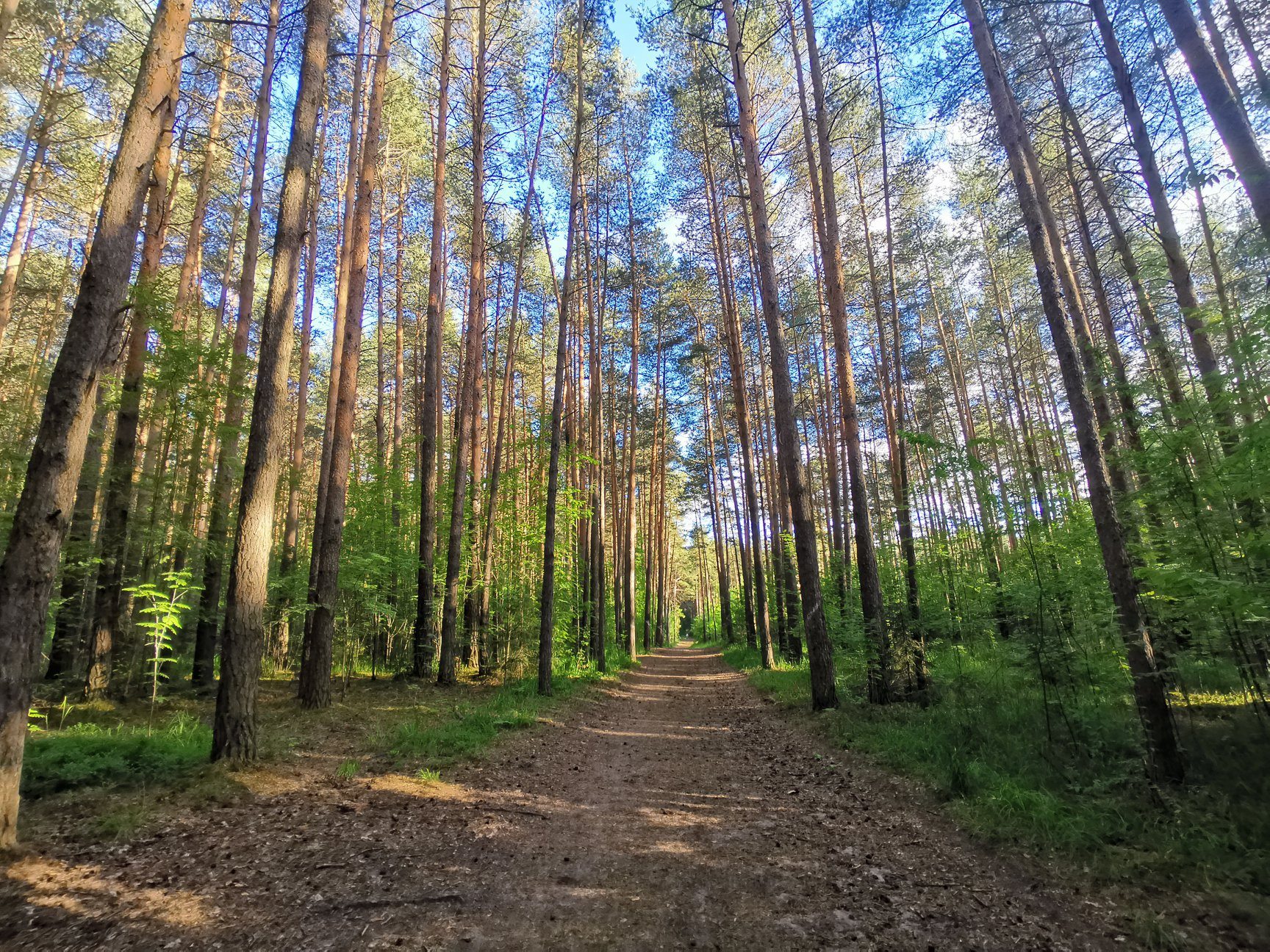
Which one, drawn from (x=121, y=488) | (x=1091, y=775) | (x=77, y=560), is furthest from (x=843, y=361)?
(x=77, y=560)

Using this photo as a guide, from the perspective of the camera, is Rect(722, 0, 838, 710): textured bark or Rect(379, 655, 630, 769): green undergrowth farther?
Rect(722, 0, 838, 710): textured bark

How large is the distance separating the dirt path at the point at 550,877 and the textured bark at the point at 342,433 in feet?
12.7

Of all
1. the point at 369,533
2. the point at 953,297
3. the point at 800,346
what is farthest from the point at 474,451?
the point at 953,297

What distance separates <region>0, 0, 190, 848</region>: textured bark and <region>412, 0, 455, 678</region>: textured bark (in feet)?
22.4

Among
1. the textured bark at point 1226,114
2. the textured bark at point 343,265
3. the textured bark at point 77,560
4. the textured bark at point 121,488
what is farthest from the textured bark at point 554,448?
the textured bark at point 1226,114

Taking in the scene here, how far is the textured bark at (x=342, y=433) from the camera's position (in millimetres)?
8648

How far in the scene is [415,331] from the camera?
20.7 meters

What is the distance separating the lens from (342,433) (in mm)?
9398

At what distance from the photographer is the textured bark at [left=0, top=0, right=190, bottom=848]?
3617 mm

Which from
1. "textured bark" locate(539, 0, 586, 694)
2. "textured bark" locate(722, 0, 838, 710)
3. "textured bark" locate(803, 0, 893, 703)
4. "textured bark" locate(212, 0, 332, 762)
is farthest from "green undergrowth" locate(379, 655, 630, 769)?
"textured bark" locate(803, 0, 893, 703)

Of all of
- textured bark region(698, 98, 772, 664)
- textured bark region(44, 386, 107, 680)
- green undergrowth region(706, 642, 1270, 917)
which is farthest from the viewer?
textured bark region(698, 98, 772, 664)

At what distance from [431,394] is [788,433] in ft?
24.9

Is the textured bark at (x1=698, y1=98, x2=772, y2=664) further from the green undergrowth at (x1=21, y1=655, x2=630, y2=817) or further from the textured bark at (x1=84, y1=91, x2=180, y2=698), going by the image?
the textured bark at (x1=84, y1=91, x2=180, y2=698)

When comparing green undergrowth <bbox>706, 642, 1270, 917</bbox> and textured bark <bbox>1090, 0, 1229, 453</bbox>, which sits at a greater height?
textured bark <bbox>1090, 0, 1229, 453</bbox>
